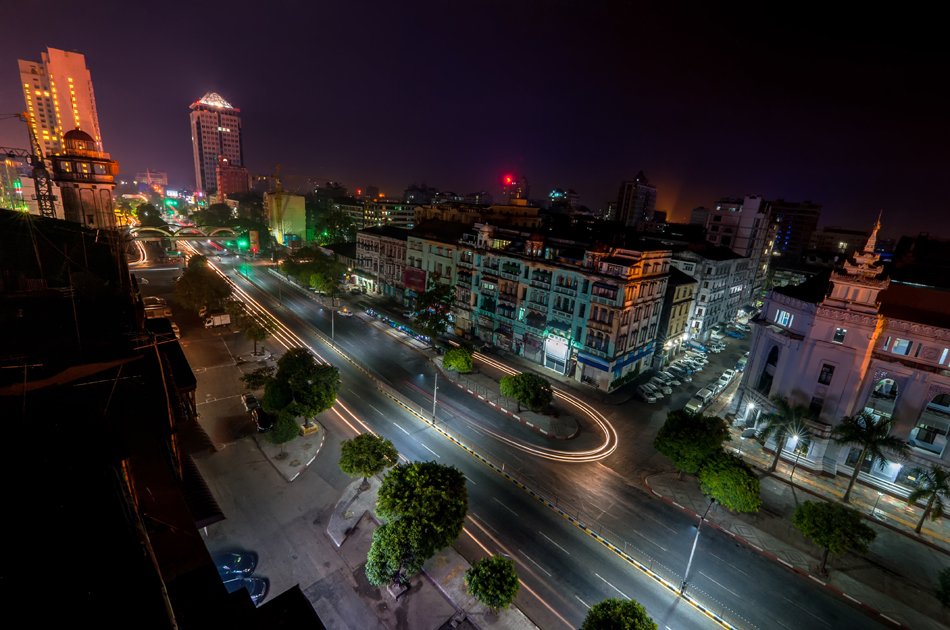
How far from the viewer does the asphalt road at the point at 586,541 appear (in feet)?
90.9

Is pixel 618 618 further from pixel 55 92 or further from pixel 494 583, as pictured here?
pixel 55 92

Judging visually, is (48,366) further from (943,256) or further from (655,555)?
(943,256)

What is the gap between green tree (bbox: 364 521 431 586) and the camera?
25438 mm

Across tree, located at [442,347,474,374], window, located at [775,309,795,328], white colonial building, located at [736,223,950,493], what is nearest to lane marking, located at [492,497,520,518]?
tree, located at [442,347,474,374]

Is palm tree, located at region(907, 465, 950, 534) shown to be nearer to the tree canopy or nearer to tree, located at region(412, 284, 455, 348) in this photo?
the tree canopy

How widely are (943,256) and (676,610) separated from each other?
54.7 metres

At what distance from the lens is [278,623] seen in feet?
27.8

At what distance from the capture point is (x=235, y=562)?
27.8 meters

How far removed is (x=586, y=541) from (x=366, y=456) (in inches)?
736

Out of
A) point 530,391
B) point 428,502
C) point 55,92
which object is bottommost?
point 530,391

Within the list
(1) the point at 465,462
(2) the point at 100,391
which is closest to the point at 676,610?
(1) the point at 465,462

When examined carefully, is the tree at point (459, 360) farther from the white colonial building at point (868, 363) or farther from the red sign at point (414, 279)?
the white colonial building at point (868, 363)

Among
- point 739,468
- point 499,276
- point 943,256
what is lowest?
point 739,468

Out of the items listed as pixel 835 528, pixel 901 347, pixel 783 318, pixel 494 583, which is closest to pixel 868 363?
pixel 901 347
